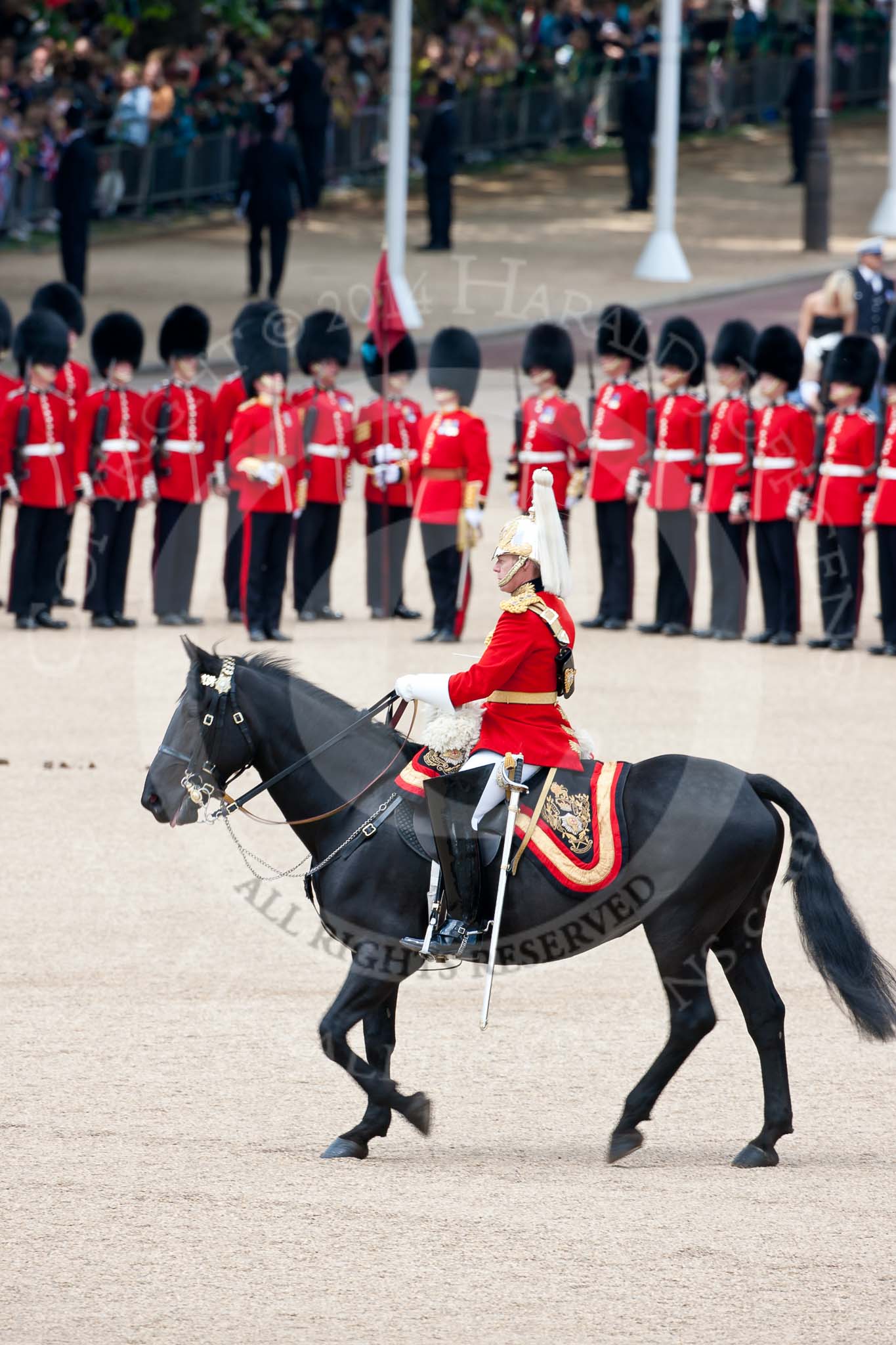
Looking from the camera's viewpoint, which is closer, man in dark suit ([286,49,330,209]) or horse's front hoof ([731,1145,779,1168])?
horse's front hoof ([731,1145,779,1168])

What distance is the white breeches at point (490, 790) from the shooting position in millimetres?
5215

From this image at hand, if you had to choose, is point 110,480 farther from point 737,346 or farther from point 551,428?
point 737,346

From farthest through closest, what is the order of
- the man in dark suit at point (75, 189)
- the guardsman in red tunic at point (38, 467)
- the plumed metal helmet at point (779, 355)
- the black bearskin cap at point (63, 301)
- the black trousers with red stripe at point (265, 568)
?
1. the man in dark suit at point (75, 189)
2. the black bearskin cap at point (63, 301)
3. the plumed metal helmet at point (779, 355)
4. the guardsman in red tunic at point (38, 467)
5. the black trousers with red stripe at point (265, 568)

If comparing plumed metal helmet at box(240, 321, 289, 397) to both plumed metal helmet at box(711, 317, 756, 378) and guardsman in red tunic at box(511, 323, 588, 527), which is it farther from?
plumed metal helmet at box(711, 317, 756, 378)

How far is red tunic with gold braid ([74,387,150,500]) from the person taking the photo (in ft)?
36.1

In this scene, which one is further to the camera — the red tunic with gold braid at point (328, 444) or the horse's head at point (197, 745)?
the red tunic with gold braid at point (328, 444)

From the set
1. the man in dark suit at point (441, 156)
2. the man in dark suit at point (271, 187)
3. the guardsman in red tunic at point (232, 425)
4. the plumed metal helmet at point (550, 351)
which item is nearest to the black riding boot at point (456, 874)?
the guardsman in red tunic at point (232, 425)

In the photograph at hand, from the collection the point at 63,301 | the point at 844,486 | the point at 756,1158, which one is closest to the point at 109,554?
the point at 63,301

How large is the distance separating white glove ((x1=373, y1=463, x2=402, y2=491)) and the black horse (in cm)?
610

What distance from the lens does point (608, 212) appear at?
75.5 feet

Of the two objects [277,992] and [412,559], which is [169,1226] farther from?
[412,559]

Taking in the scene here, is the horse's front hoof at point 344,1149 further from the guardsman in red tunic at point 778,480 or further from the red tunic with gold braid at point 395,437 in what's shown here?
the red tunic with gold braid at point 395,437

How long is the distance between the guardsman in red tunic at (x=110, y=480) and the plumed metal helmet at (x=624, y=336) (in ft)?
7.67

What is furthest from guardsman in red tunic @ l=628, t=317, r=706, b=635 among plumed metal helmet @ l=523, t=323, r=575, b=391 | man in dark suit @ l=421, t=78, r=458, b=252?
man in dark suit @ l=421, t=78, r=458, b=252
